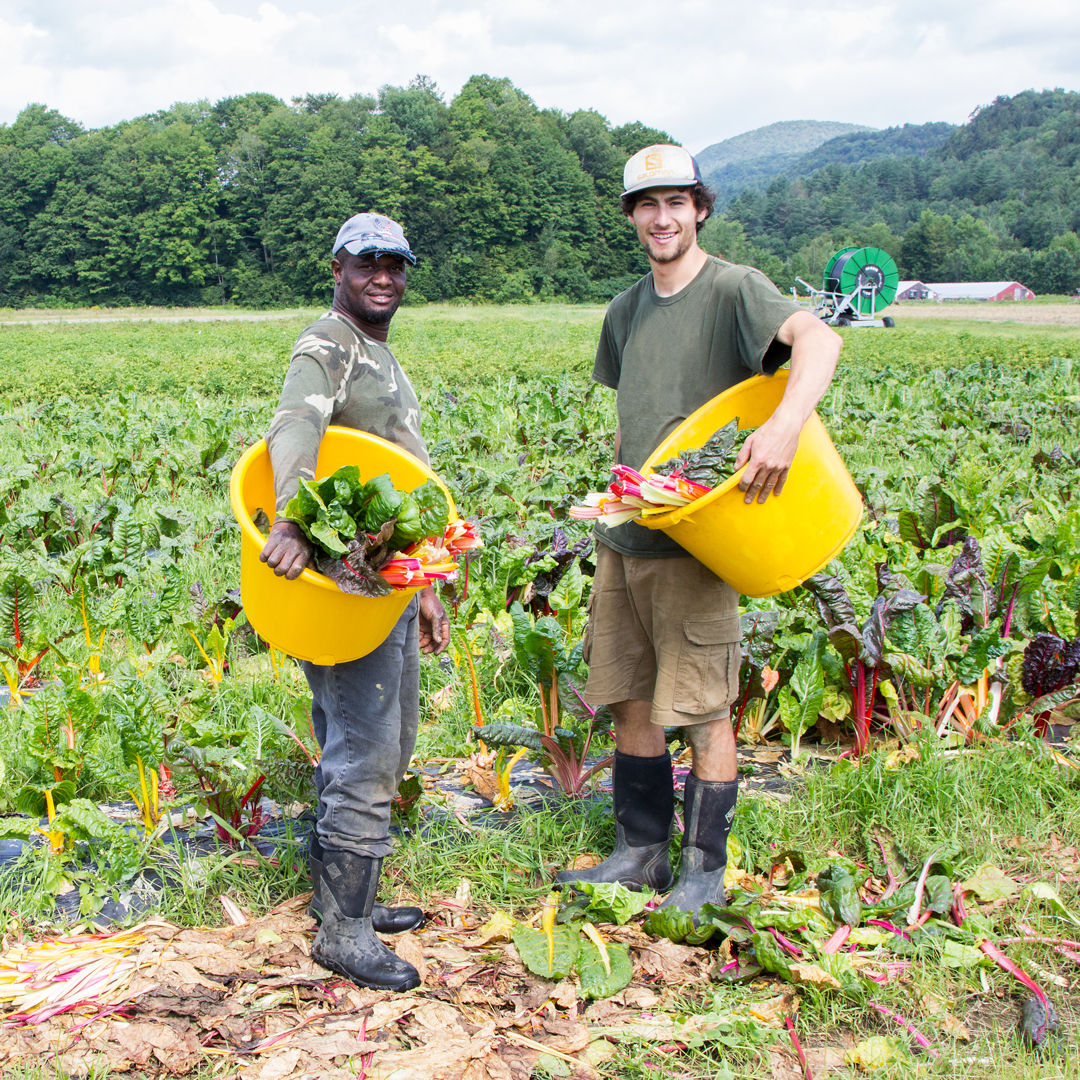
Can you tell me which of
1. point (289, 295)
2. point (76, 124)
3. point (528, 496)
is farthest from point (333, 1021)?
point (76, 124)

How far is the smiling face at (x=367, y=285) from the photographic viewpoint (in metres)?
2.26

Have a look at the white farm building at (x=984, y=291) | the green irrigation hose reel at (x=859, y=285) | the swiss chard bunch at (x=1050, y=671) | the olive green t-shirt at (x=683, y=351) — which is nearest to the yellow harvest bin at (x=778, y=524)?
the olive green t-shirt at (x=683, y=351)

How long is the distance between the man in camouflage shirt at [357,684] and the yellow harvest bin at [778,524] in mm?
723

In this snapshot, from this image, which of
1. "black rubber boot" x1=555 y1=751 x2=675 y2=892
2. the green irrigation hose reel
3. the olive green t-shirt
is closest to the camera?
the olive green t-shirt

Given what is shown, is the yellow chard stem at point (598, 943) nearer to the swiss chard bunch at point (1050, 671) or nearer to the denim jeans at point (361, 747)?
the denim jeans at point (361, 747)

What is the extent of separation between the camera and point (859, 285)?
30938mm

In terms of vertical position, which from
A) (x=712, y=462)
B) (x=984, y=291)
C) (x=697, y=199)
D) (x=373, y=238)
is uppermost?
(x=984, y=291)

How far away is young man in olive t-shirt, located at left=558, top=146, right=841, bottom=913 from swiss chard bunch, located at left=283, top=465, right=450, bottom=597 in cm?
76

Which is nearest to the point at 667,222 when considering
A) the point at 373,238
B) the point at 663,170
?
the point at 663,170

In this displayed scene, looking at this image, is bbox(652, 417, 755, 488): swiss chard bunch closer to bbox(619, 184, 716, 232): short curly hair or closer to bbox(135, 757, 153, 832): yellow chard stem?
bbox(619, 184, 716, 232): short curly hair

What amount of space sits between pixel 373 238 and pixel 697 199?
0.85 metres

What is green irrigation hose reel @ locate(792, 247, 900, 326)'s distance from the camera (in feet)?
101

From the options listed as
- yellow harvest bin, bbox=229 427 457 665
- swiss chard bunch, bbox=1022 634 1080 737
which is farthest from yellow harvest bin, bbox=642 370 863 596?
swiss chard bunch, bbox=1022 634 1080 737

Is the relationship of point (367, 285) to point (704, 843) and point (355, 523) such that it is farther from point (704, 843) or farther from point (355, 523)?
point (704, 843)
